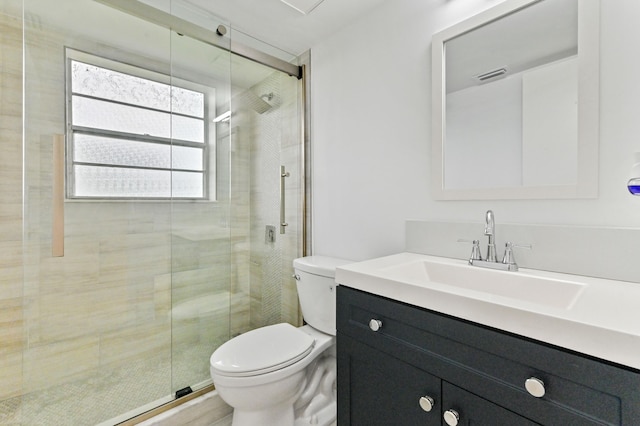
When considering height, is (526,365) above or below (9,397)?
above

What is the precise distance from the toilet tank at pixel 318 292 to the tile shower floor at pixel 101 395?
0.67 m

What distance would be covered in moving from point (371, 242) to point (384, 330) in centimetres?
76

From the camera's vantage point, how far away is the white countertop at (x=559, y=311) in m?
0.55

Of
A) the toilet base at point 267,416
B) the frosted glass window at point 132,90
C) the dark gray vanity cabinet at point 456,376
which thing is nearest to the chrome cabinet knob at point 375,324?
the dark gray vanity cabinet at point 456,376

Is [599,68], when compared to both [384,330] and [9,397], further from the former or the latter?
[9,397]

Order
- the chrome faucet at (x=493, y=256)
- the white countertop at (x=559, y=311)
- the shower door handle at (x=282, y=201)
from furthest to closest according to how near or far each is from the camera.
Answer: the shower door handle at (x=282, y=201), the chrome faucet at (x=493, y=256), the white countertop at (x=559, y=311)

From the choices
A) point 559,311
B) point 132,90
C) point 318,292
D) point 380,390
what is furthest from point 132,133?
point 559,311

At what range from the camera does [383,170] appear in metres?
1.59

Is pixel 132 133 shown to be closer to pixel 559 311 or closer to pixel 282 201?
pixel 282 201

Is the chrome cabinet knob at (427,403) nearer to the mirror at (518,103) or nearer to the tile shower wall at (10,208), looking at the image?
the mirror at (518,103)

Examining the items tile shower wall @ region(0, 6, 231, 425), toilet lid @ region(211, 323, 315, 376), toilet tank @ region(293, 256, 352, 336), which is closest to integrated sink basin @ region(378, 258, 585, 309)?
toilet tank @ region(293, 256, 352, 336)

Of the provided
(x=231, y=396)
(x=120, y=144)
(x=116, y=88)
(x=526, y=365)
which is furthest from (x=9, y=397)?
(x=526, y=365)

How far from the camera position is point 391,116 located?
5.08 ft

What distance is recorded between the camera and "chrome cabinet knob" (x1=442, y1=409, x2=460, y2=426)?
750 millimetres
